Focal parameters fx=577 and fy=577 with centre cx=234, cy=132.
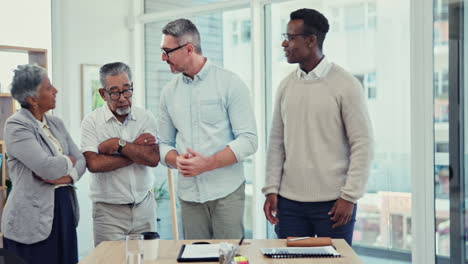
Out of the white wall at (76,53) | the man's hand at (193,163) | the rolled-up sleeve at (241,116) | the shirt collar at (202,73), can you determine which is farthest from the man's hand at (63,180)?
the white wall at (76,53)

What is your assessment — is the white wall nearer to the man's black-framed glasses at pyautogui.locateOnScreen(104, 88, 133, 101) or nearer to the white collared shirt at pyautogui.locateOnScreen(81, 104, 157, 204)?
the white collared shirt at pyautogui.locateOnScreen(81, 104, 157, 204)

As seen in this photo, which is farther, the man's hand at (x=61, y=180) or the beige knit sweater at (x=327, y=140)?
the man's hand at (x=61, y=180)

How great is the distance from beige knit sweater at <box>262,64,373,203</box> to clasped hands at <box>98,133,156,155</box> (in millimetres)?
818

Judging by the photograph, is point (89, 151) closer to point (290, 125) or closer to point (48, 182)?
point (48, 182)

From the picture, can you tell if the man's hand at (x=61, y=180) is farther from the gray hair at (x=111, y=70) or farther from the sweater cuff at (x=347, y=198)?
the sweater cuff at (x=347, y=198)

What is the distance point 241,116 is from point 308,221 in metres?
0.64

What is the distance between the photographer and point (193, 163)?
2.84 metres

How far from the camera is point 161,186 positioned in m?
5.58

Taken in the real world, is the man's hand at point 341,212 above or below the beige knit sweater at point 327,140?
below

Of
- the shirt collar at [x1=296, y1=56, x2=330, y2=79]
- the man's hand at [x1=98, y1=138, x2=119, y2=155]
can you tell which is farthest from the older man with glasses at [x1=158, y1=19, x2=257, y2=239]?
the shirt collar at [x1=296, y1=56, x2=330, y2=79]

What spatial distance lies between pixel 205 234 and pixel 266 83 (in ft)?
6.64

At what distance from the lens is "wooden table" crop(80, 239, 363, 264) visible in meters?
2.10

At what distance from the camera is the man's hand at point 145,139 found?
324 cm

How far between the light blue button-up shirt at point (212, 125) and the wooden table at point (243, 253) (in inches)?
22.6
